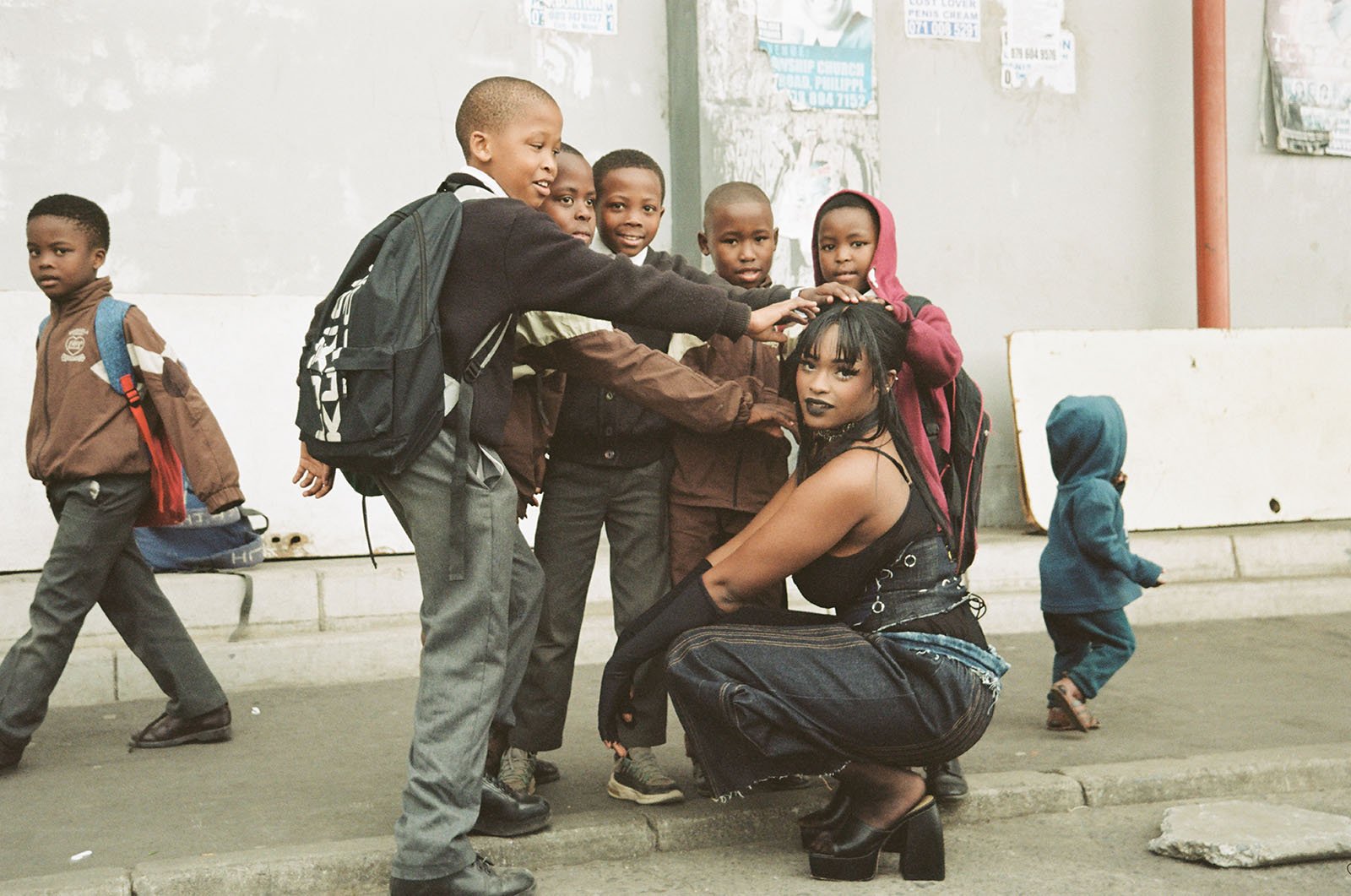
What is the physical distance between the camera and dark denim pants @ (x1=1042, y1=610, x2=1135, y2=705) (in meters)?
4.55

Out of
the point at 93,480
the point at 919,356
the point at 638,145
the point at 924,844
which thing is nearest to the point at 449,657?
the point at 924,844

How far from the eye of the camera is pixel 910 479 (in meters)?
3.46

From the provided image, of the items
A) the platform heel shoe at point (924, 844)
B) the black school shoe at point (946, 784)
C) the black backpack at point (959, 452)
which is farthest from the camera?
the black backpack at point (959, 452)

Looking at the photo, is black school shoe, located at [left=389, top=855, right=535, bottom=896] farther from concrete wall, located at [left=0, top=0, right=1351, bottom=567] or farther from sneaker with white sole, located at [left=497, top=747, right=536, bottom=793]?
concrete wall, located at [left=0, top=0, right=1351, bottom=567]

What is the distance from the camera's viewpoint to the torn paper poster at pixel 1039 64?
24.8 feet

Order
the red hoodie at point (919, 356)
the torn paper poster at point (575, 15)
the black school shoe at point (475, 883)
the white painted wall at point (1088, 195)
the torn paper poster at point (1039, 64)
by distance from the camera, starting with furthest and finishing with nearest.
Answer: the torn paper poster at point (1039, 64), the white painted wall at point (1088, 195), the torn paper poster at point (575, 15), the red hoodie at point (919, 356), the black school shoe at point (475, 883)

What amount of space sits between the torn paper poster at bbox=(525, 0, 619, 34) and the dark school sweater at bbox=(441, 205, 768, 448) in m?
4.05

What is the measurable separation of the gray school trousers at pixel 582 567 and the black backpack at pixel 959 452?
0.78m

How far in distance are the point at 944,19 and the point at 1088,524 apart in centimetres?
382

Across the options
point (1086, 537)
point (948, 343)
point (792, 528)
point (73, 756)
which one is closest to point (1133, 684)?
point (1086, 537)

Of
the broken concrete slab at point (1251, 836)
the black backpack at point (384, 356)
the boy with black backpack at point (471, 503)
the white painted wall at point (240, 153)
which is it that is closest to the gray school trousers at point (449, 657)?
the boy with black backpack at point (471, 503)

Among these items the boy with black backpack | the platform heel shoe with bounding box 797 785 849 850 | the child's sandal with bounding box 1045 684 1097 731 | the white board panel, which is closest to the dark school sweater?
the boy with black backpack

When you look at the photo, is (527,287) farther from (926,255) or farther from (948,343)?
(926,255)

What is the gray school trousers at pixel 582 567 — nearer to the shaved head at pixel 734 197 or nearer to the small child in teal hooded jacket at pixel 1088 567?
the shaved head at pixel 734 197
